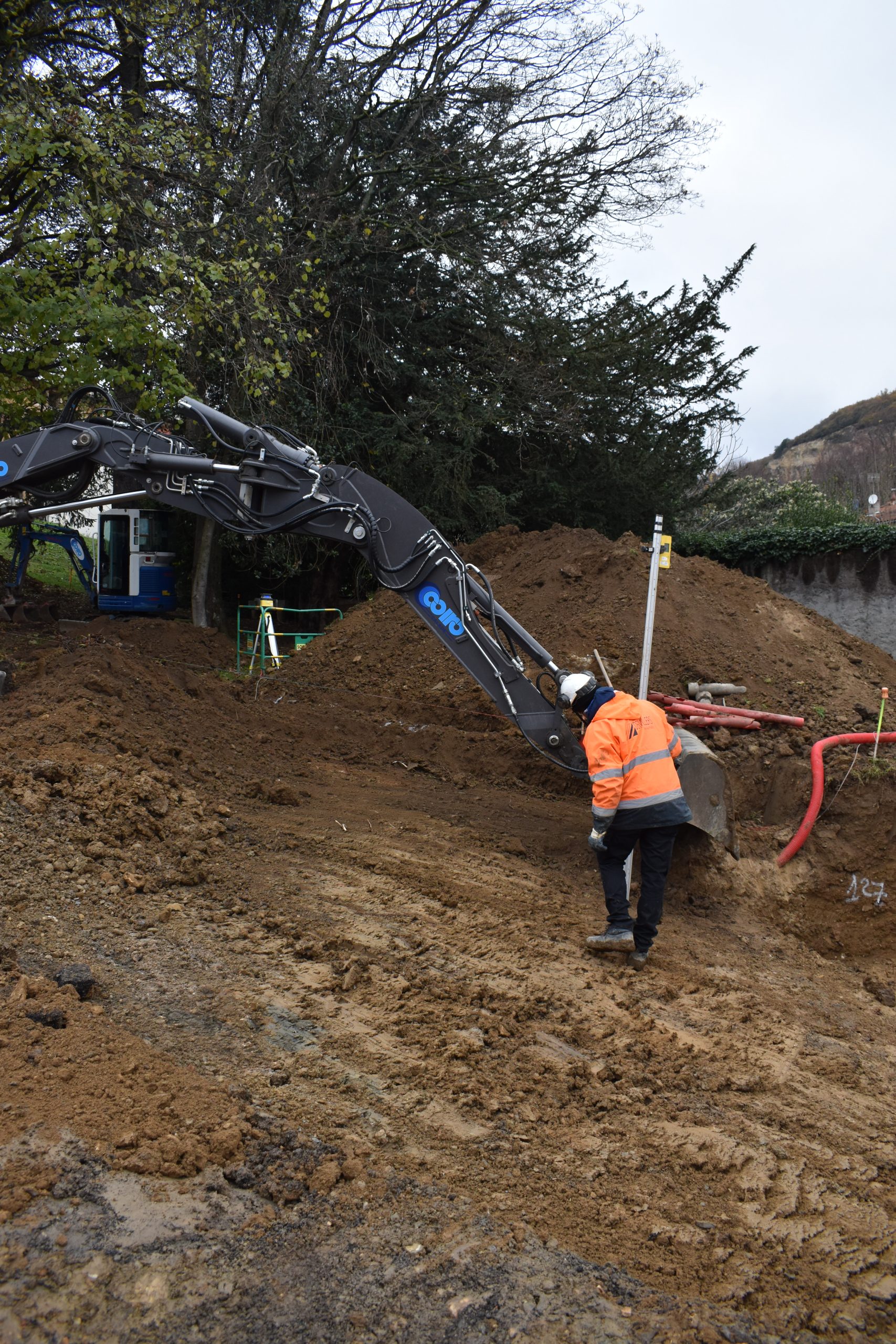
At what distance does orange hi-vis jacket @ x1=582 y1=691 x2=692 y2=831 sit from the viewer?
571 centimetres

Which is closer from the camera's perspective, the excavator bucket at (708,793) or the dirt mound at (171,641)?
the excavator bucket at (708,793)

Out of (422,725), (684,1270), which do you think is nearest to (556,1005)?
(684,1270)

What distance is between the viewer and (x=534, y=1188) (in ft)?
11.7

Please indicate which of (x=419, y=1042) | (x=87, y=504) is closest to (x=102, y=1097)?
(x=419, y=1042)

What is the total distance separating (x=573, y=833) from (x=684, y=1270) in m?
4.97

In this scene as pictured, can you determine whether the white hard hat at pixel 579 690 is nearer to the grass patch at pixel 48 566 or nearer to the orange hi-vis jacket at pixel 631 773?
the orange hi-vis jacket at pixel 631 773

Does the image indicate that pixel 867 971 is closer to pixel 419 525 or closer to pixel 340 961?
pixel 340 961

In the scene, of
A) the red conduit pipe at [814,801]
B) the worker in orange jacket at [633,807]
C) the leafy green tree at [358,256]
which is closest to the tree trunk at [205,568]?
the leafy green tree at [358,256]

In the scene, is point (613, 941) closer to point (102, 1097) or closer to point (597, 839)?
point (597, 839)

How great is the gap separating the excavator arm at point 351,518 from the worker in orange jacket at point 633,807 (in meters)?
1.24

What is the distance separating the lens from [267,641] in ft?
49.6

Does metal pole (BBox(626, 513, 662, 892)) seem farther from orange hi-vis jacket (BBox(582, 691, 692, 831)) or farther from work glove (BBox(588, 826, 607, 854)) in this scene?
work glove (BBox(588, 826, 607, 854))

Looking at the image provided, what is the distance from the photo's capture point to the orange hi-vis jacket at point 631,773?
18.7 feet

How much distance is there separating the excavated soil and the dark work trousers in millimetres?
307
